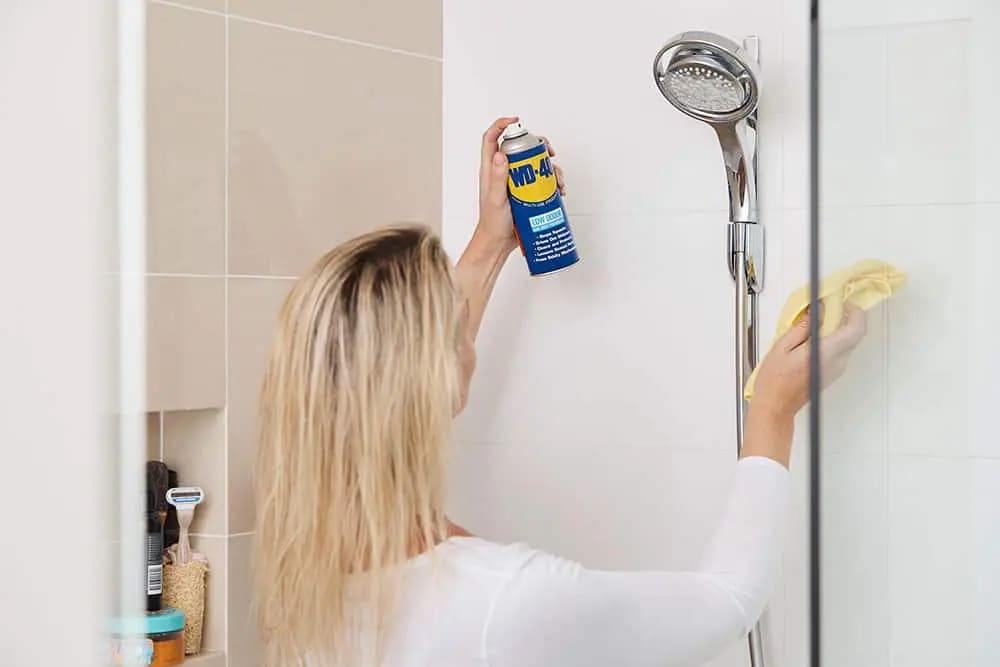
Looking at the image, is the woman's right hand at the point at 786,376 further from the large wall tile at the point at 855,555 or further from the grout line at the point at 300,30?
the grout line at the point at 300,30

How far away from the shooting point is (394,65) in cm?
135

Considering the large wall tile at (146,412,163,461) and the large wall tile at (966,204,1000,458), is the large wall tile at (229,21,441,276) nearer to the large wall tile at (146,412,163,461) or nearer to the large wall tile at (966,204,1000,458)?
the large wall tile at (146,412,163,461)

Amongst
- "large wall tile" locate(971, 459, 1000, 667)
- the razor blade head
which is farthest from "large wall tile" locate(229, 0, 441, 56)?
"large wall tile" locate(971, 459, 1000, 667)

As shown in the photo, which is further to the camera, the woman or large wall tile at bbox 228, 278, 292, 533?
large wall tile at bbox 228, 278, 292, 533

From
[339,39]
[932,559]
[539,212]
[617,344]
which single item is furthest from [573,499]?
[932,559]

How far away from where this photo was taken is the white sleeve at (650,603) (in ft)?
2.74

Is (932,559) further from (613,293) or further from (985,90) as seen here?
(613,293)

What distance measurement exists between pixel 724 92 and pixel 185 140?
50cm

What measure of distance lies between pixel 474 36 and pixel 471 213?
204mm

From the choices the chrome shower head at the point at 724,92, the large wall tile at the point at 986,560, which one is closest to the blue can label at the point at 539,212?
the chrome shower head at the point at 724,92

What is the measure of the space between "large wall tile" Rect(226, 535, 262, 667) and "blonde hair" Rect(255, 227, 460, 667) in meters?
0.29

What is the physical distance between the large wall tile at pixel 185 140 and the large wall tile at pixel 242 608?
0.27 meters

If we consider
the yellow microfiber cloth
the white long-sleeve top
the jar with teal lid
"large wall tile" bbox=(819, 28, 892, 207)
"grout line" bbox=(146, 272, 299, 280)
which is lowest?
the jar with teal lid

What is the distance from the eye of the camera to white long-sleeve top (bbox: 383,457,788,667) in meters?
0.83
